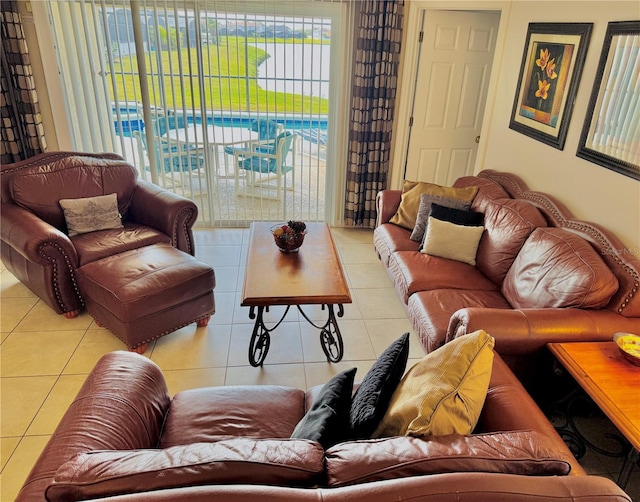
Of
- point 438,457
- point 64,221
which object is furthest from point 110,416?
point 64,221

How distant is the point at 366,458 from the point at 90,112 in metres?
4.18

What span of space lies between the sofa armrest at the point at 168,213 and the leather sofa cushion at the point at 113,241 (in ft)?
0.22

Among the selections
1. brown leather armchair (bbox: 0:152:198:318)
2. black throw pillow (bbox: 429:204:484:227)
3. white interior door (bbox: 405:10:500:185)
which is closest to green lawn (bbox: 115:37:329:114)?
brown leather armchair (bbox: 0:152:198:318)

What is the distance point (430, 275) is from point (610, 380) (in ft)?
3.97

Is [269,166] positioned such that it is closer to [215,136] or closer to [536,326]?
[215,136]

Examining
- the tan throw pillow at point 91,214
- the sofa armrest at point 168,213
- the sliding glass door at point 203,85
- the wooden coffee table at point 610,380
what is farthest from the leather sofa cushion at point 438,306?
the tan throw pillow at point 91,214

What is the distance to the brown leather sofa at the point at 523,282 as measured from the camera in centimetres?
214

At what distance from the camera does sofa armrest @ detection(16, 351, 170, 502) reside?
1.32 m

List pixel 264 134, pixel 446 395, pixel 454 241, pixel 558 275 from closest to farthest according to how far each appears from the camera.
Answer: pixel 446 395 → pixel 558 275 → pixel 454 241 → pixel 264 134

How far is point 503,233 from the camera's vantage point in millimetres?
2896

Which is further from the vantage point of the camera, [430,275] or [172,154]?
[172,154]

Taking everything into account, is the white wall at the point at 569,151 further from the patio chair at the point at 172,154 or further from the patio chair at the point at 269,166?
the patio chair at the point at 172,154

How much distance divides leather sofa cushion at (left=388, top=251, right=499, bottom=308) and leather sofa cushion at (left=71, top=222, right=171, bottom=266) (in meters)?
1.81

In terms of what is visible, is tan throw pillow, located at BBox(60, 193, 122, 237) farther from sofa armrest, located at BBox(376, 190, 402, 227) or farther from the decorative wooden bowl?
sofa armrest, located at BBox(376, 190, 402, 227)
